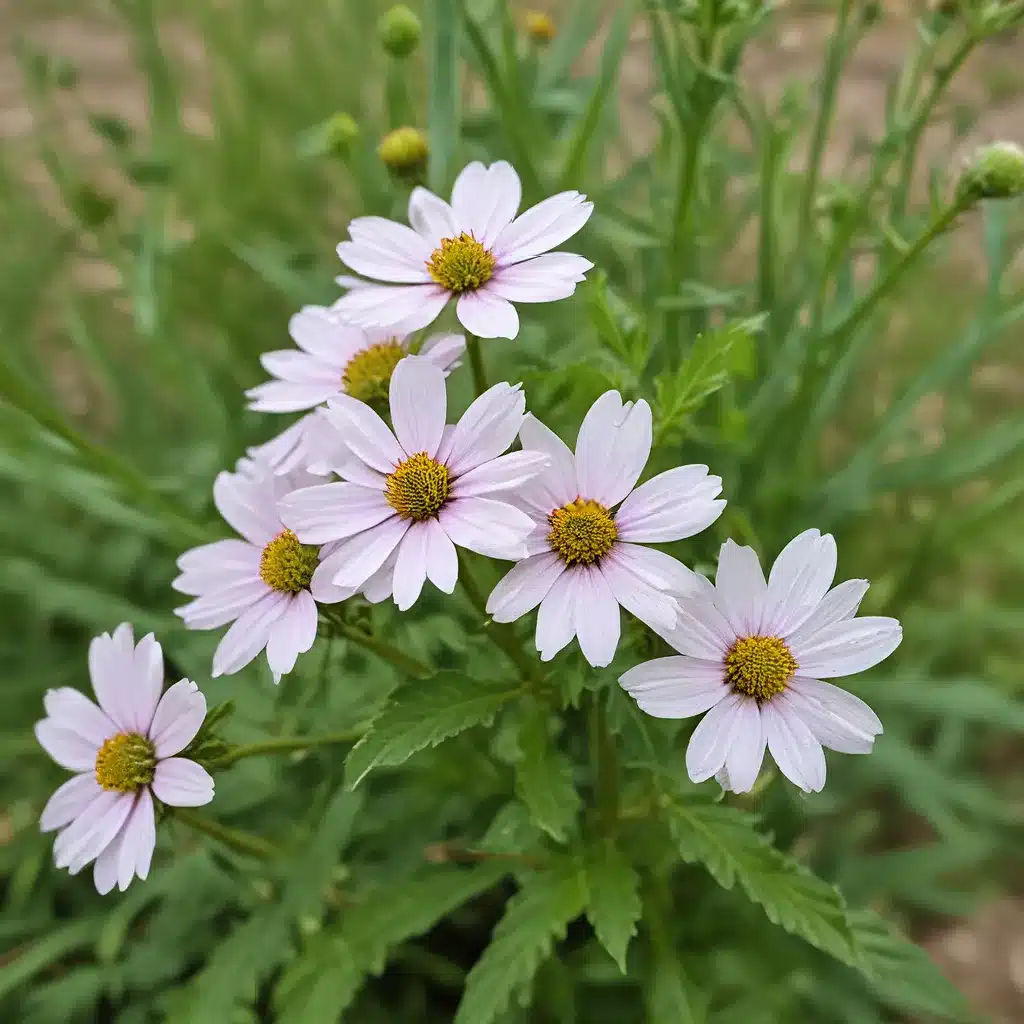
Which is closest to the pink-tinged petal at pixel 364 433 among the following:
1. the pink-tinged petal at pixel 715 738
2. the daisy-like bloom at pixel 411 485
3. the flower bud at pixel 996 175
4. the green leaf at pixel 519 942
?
the daisy-like bloom at pixel 411 485

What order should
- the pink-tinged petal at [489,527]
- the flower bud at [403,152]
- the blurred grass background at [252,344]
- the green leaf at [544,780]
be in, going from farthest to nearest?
the blurred grass background at [252,344] < the flower bud at [403,152] < the green leaf at [544,780] < the pink-tinged petal at [489,527]

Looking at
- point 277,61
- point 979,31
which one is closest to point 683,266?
point 979,31

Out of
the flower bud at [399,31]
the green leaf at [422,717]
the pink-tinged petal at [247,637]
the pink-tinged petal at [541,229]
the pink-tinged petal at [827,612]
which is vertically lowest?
the green leaf at [422,717]

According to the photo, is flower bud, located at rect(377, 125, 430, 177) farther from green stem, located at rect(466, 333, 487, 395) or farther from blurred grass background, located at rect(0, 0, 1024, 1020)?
green stem, located at rect(466, 333, 487, 395)

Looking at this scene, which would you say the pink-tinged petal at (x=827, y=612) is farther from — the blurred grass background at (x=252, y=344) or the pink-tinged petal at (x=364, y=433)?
the blurred grass background at (x=252, y=344)

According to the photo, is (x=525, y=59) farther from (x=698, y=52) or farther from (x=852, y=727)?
(x=852, y=727)

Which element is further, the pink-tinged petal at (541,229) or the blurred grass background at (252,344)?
the blurred grass background at (252,344)

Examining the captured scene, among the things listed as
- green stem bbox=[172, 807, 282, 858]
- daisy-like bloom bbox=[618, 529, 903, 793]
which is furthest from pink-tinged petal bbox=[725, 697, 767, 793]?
green stem bbox=[172, 807, 282, 858]

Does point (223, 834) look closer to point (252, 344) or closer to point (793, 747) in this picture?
point (793, 747)
